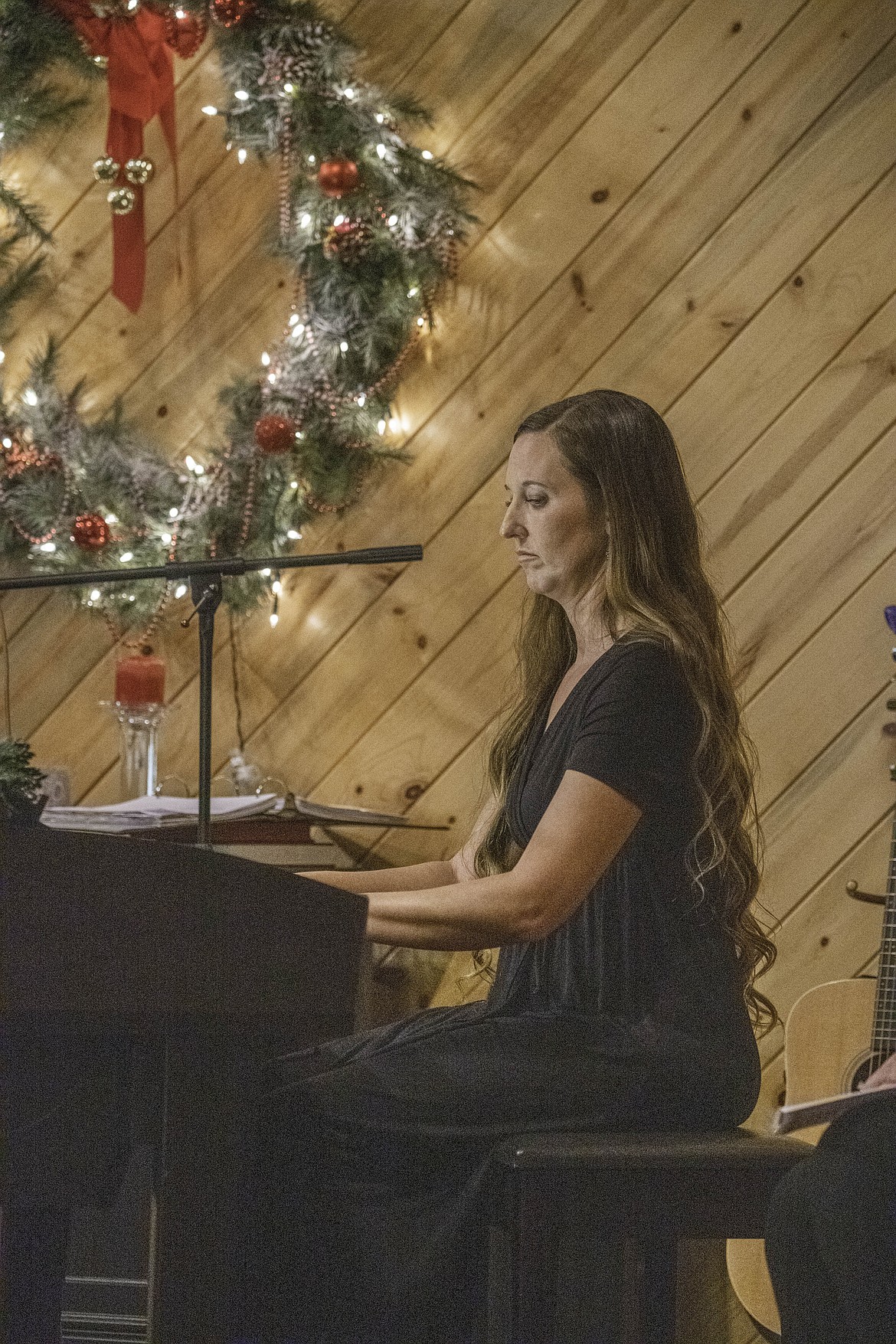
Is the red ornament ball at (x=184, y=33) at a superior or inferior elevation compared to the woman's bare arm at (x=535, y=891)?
superior

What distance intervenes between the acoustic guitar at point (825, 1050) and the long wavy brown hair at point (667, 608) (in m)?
0.47

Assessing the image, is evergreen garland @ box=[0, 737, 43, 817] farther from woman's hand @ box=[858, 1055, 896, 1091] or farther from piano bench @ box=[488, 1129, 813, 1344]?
woman's hand @ box=[858, 1055, 896, 1091]

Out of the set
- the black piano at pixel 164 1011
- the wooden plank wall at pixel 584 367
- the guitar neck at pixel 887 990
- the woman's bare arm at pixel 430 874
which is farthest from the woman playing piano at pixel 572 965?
the wooden plank wall at pixel 584 367

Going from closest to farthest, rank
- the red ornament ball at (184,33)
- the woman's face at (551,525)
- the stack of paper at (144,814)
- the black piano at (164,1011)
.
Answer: the black piano at (164,1011) → the woman's face at (551,525) → the stack of paper at (144,814) → the red ornament ball at (184,33)

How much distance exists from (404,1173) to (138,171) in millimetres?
2019

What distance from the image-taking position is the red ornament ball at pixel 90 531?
2771 millimetres

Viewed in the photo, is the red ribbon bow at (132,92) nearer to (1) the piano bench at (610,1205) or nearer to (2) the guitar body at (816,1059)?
(2) the guitar body at (816,1059)

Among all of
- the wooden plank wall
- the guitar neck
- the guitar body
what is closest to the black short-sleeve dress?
the guitar neck

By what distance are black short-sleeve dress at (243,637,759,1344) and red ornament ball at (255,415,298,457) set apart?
1.22m

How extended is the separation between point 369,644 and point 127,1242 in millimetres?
1158

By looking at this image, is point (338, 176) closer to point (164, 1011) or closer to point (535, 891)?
point (535, 891)

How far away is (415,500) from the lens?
286 centimetres

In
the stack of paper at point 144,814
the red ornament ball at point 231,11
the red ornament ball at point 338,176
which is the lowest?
the stack of paper at point 144,814

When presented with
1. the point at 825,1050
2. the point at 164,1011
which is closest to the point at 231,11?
the point at 825,1050
